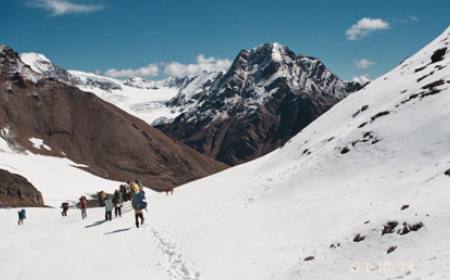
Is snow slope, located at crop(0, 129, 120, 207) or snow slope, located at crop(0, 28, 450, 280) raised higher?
snow slope, located at crop(0, 129, 120, 207)

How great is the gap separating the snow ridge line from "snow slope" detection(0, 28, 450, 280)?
0.04 metres

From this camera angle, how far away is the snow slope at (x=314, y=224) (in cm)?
1524

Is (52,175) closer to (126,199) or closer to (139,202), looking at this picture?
(126,199)

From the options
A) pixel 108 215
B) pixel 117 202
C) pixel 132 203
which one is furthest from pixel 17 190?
pixel 132 203

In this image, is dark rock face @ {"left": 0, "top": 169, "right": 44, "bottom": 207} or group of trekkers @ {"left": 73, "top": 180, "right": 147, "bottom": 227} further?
dark rock face @ {"left": 0, "top": 169, "right": 44, "bottom": 207}

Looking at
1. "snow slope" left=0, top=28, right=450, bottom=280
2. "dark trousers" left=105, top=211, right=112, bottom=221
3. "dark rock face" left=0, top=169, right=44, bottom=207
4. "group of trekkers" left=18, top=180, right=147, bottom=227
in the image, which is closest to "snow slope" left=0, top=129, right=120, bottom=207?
"dark rock face" left=0, top=169, right=44, bottom=207

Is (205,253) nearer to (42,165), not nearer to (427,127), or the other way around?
(427,127)

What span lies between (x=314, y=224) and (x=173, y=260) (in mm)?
6542

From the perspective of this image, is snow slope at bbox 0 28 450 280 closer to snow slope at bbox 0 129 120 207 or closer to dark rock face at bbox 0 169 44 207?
dark rock face at bbox 0 169 44 207

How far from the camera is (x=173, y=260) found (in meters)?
19.0

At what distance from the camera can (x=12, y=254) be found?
23.2 m

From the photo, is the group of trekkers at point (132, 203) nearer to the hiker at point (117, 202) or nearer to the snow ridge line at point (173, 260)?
the hiker at point (117, 202)

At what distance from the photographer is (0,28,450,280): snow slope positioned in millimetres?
15242

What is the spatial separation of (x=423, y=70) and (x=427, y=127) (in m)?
19.5
